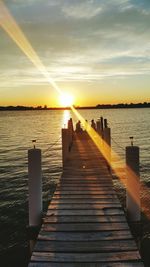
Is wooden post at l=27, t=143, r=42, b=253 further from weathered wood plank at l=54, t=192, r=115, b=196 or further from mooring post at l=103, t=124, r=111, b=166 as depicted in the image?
mooring post at l=103, t=124, r=111, b=166

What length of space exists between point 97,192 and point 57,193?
1.18m

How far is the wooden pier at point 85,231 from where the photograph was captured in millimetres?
5594

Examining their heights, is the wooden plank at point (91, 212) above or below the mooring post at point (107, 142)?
below

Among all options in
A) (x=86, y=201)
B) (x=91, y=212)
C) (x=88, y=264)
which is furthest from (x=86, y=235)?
(x=86, y=201)

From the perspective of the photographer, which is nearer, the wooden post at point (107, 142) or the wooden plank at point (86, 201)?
the wooden plank at point (86, 201)

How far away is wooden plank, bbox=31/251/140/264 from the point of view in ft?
18.3

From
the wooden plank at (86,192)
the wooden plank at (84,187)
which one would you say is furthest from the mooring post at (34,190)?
the wooden plank at (84,187)

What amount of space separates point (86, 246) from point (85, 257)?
0.40 metres

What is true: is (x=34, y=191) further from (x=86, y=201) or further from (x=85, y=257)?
(x=85, y=257)

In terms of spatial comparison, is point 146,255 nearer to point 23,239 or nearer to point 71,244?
point 23,239

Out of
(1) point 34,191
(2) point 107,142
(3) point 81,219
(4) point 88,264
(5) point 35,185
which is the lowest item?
(4) point 88,264

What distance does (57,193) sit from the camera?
9.33 m

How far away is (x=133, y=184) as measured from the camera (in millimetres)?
8031

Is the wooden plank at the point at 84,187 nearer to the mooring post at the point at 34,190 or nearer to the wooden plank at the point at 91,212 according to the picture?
the wooden plank at the point at 91,212
